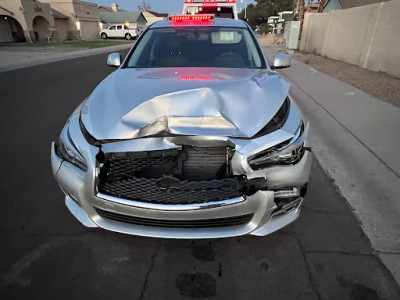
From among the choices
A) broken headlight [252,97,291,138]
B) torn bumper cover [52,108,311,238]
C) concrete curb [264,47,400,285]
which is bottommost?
concrete curb [264,47,400,285]

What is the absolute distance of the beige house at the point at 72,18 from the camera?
37.4 meters

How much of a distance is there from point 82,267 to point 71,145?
92 centimetres

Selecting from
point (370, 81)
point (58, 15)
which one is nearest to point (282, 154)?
point (370, 81)

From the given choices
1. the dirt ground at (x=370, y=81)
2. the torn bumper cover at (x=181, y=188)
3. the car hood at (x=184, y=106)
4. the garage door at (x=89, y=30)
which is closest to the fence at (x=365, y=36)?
the dirt ground at (x=370, y=81)

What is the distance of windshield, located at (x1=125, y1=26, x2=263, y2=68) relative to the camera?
11.0 feet

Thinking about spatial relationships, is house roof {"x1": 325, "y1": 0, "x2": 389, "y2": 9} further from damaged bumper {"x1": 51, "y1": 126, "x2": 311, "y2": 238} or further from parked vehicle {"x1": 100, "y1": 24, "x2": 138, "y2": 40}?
damaged bumper {"x1": 51, "y1": 126, "x2": 311, "y2": 238}

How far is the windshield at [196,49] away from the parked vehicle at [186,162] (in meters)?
1.07

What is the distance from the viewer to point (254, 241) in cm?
238

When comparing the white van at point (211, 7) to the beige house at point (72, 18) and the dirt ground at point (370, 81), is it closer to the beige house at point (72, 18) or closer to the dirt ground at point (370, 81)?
the dirt ground at point (370, 81)

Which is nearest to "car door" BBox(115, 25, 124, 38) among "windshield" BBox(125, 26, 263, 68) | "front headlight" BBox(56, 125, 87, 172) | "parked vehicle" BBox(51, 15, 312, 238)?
"windshield" BBox(125, 26, 263, 68)

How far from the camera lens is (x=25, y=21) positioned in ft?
98.1

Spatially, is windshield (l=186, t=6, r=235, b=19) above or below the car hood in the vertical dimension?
above

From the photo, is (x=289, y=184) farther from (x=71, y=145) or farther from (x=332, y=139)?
A: (x=332, y=139)

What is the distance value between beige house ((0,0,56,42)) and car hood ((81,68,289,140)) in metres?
34.7
